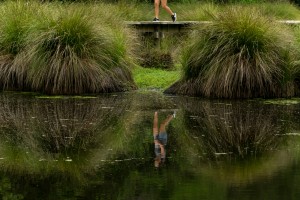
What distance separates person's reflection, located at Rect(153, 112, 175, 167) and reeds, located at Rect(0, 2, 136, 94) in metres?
2.74

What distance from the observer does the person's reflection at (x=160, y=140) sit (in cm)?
900

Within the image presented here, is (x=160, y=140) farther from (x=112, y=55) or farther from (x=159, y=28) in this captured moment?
(x=159, y=28)

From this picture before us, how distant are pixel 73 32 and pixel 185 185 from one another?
7.75m

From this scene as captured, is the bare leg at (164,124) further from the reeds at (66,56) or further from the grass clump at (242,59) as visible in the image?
the reeds at (66,56)

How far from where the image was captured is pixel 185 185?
25.3 ft

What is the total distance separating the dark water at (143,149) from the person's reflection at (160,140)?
0.08m

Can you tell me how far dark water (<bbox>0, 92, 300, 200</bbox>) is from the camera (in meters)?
7.64

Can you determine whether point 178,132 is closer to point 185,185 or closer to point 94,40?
point 185,185

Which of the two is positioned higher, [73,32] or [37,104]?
[73,32]

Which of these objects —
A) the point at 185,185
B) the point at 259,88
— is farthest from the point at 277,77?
the point at 185,185

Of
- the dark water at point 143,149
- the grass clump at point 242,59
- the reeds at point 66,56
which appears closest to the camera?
the dark water at point 143,149

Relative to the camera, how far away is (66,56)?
14.8 metres

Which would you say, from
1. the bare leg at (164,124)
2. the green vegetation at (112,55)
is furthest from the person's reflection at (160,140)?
the green vegetation at (112,55)

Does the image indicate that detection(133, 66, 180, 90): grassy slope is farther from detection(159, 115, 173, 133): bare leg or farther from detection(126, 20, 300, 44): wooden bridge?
detection(159, 115, 173, 133): bare leg
